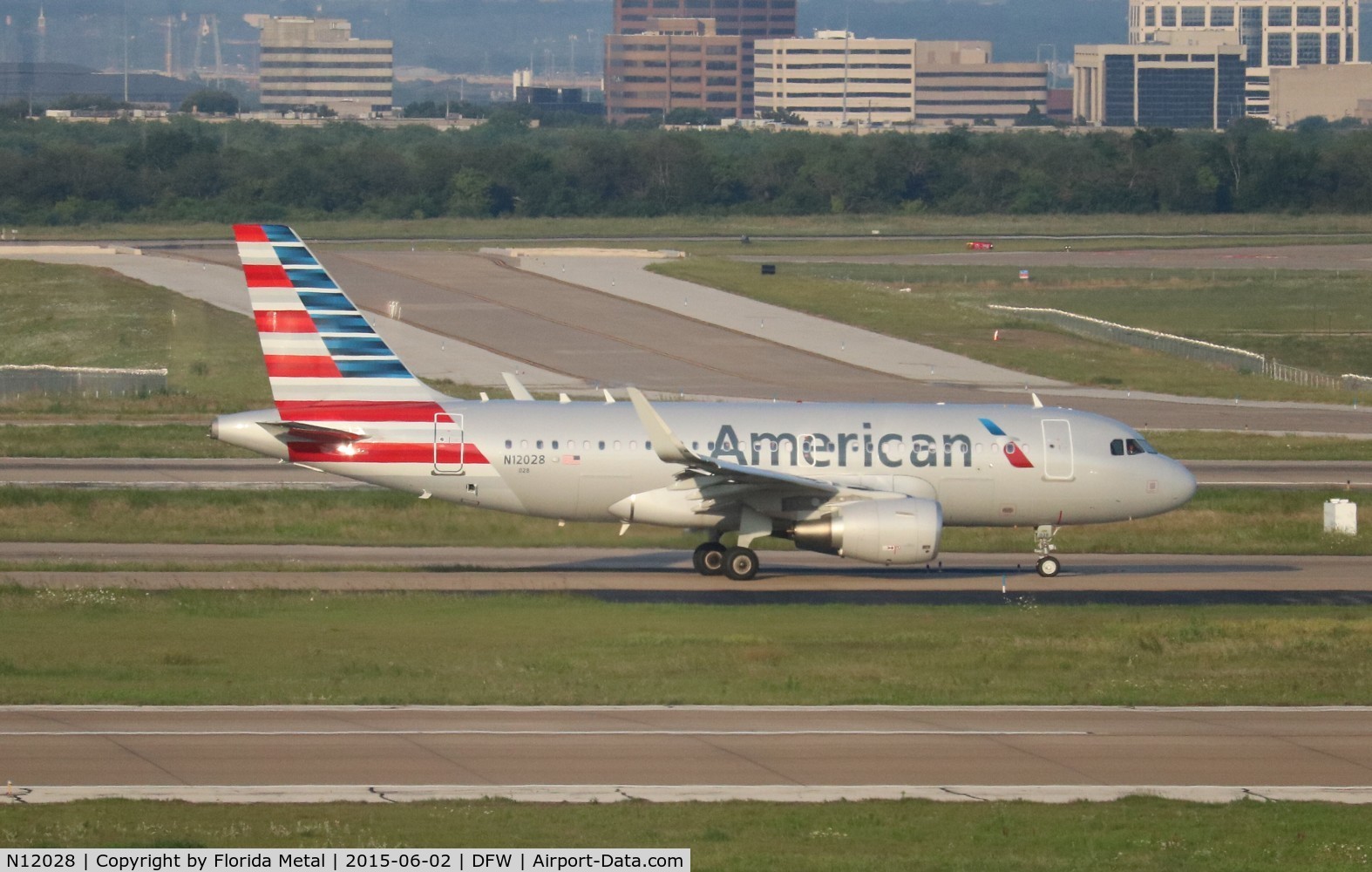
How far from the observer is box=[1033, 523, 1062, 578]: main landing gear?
40.4 m

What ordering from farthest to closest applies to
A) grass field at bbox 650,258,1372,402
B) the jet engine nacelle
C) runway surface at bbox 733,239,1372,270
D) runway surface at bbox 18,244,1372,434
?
runway surface at bbox 733,239,1372,270 < grass field at bbox 650,258,1372,402 < runway surface at bbox 18,244,1372,434 < the jet engine nacelle

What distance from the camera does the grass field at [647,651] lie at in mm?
28047

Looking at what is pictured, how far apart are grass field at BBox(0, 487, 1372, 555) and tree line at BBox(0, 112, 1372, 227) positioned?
348 ft

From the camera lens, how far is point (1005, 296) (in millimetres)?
113188

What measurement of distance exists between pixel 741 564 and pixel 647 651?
8182mm

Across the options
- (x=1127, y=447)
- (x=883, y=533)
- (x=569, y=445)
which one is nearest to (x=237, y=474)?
(x=569, y=445)

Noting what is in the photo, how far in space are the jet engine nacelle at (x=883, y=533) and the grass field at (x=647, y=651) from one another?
5.73 ft

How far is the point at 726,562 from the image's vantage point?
3925 centimetres

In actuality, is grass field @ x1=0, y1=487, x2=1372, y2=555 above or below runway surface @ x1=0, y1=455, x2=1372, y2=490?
below

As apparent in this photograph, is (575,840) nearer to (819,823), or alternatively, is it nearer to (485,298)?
(819,823)

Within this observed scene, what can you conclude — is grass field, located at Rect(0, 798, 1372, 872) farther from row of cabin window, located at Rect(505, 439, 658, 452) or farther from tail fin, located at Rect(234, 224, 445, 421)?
tail fin, located at Rect(234, 224, 445, 421)

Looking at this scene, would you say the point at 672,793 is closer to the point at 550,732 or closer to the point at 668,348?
the point at 550,732

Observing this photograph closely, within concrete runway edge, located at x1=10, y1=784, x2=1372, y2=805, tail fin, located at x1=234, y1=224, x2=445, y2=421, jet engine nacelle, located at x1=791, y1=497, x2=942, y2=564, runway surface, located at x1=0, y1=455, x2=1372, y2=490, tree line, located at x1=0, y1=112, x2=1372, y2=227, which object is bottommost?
concrete runway edge, located at x1=10, y1=784, x2=1372, y2=805
